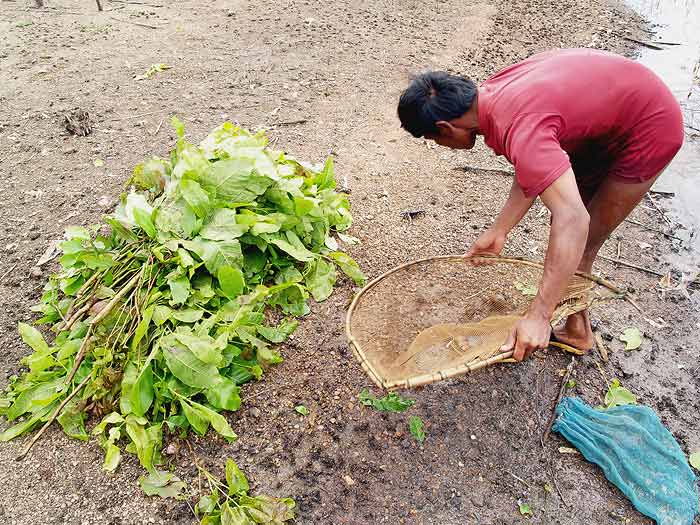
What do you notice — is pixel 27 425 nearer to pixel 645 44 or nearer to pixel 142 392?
pixel 142 392

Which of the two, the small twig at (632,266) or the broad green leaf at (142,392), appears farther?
the small twig at (632,266)

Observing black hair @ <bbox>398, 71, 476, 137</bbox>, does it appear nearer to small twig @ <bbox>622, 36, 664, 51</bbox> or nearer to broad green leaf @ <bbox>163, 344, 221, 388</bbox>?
broad green leaf @ <bbox>163, 344, 221, 388</bbox>

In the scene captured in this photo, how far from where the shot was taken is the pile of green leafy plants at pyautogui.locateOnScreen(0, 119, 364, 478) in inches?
80.0

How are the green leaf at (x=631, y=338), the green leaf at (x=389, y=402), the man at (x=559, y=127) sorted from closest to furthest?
the man at (x=559, y=127), the green leaf at (x=389, y=402), the green leaf at (x=631, y=338)

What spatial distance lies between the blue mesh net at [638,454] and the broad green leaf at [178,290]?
5.16ft

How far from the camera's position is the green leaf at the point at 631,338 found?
2.54 metres

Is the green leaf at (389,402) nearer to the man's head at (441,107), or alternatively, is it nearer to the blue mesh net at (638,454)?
the blue mesh net at (638,454)

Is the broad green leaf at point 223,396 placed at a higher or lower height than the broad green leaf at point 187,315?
lower

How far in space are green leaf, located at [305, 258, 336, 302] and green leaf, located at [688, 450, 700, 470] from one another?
163 cm

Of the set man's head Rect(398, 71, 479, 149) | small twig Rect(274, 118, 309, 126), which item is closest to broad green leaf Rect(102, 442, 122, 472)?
man's head Rect(398, 71, 479, 149)

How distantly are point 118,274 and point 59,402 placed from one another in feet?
1.84

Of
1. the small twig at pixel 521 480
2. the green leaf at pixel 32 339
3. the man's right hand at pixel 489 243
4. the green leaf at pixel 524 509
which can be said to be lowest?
the green leaf at pixel 524 509

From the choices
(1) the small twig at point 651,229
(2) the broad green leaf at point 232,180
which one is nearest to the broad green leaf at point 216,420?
(2) the broad green leaf at point 232,180

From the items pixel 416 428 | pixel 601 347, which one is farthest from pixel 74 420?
pixel 601 347
